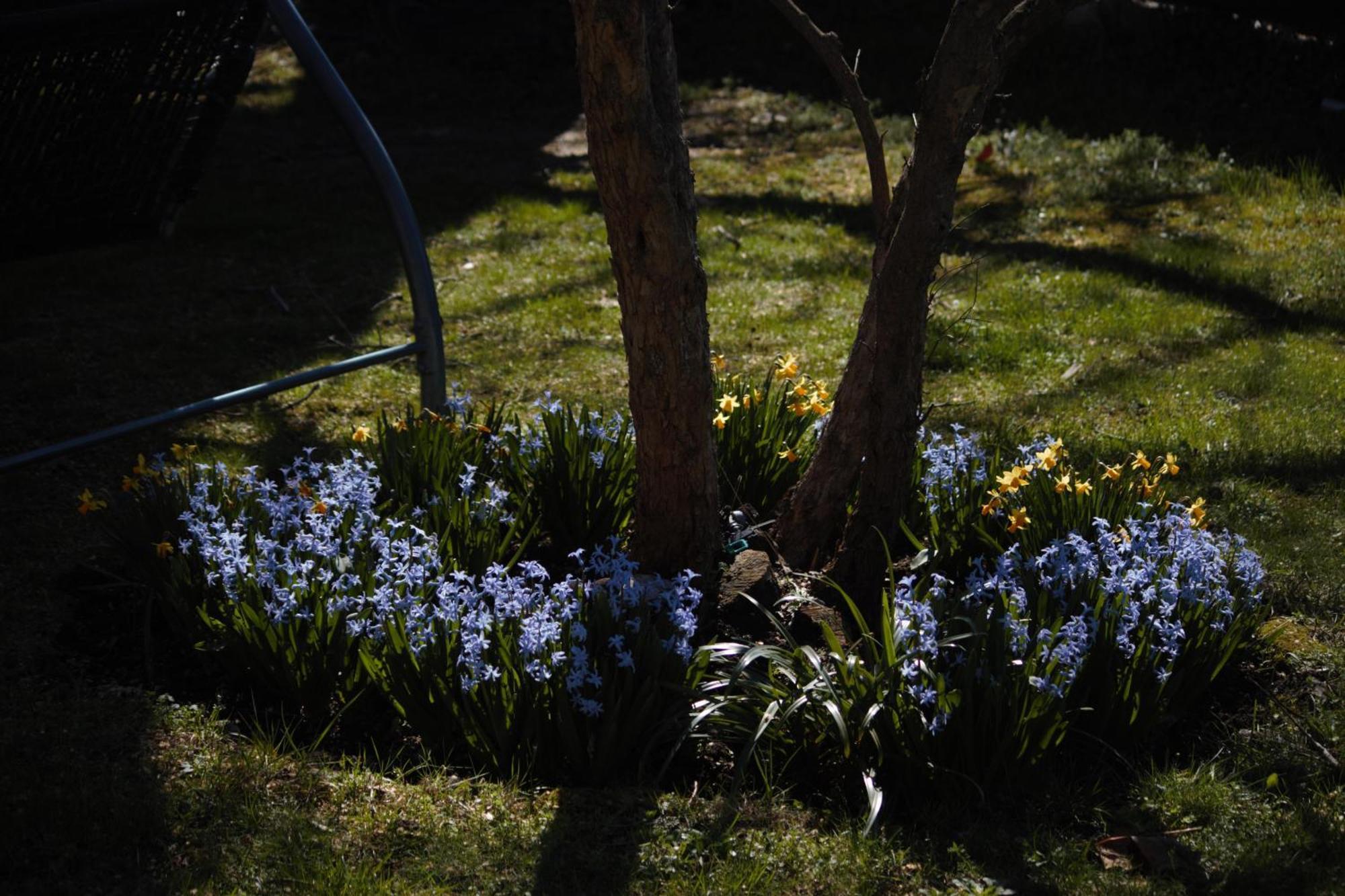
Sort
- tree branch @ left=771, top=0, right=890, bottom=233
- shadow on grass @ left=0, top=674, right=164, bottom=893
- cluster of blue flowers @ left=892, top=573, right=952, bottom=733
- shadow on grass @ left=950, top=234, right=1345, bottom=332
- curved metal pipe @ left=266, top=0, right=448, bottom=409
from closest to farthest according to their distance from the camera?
shadow on grass @ left=0, top=674, right=164, bottom=893 < cluster of blue flowers @ left=892, top=573, right=952, bottom=733 < tree branch @ left=771, top=0, right=890, bottom=233 < curved metal pipe @ left=266, top=0, right=448, bottom=409 < shadow on grass @ left=950, top=234, right=1345, bottom=332

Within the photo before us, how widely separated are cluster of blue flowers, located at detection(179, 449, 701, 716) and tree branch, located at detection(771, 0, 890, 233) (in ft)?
3.60

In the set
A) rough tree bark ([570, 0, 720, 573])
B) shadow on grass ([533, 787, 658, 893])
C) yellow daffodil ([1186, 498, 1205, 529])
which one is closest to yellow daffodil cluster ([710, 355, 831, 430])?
rough tree bark ([570, 0, 720, 573])

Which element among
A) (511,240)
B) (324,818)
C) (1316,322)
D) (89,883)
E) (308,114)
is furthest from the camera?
(308,114)

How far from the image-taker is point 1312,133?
7.62m

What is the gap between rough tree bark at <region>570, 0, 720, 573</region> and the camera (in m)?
2.88

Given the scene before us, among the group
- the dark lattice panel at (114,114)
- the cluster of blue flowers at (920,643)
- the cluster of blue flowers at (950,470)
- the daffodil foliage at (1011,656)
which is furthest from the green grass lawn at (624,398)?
the dark lattice panel at (114,114)

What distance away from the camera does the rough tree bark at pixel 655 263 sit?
2879 millimetres

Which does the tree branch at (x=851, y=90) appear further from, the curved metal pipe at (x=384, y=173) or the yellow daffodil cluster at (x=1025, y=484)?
the curved metal pipe at (x=384, y=173)

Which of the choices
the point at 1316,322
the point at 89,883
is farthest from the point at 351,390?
the point at 1316,322

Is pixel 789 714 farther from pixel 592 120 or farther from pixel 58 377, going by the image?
pixel 58 377

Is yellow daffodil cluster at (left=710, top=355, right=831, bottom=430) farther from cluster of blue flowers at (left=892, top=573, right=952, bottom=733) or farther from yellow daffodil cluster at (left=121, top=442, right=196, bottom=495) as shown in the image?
yellow daffodil cluster at (left=121, top=442, right=196, bottom=495)

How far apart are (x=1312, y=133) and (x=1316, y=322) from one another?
8.50 feet

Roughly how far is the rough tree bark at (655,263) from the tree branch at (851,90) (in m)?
0.39

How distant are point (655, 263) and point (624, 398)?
213 centimetres
